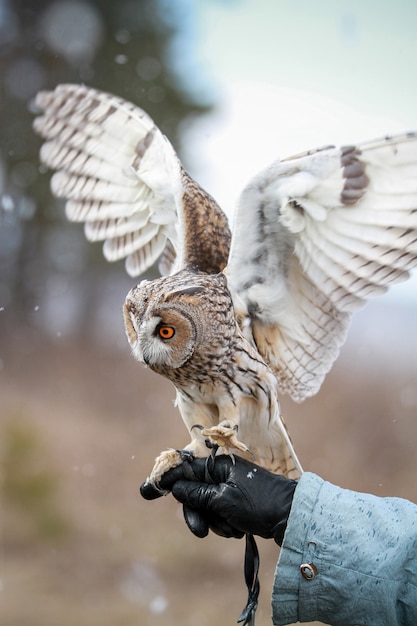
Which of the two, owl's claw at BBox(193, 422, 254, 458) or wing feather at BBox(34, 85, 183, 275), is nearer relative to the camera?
owl's claw at BBox(193, 422, 254, 458)

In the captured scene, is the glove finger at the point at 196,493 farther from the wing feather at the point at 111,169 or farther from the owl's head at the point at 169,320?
the wing feather at the point at 111,169

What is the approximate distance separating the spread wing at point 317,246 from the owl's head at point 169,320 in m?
0.16

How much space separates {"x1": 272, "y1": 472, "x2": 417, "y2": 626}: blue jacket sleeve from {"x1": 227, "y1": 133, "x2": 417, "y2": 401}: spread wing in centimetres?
52

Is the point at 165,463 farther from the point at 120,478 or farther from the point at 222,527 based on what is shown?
the point at 120,478

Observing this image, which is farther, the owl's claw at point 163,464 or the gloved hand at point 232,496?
the owl's claw at point 163,464

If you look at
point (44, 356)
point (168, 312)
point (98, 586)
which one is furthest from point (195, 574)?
point (168, 312)

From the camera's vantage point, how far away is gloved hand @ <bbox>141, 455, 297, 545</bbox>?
131cm

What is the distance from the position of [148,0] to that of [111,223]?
4840mm

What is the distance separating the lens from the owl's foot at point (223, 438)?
140 cm

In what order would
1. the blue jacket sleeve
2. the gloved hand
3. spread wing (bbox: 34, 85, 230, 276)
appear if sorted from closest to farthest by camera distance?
the blue jacket sleeve → the gloved hand → spread wing (bbox: 34, 85, 230, 276)

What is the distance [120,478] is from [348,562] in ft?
15.5

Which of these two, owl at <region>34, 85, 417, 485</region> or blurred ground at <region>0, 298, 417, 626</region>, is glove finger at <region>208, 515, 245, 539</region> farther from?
blurred ground at <region>0, 298, 417, 626</region>

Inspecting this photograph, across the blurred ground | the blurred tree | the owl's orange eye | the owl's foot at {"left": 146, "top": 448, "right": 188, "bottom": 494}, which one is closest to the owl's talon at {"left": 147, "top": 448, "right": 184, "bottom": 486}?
the owl's foot at {"left": 146, "top": 448, "right": 188, "bottom": 494}

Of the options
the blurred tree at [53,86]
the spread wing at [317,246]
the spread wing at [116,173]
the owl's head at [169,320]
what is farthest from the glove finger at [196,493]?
the blurred tree at [53,86]
